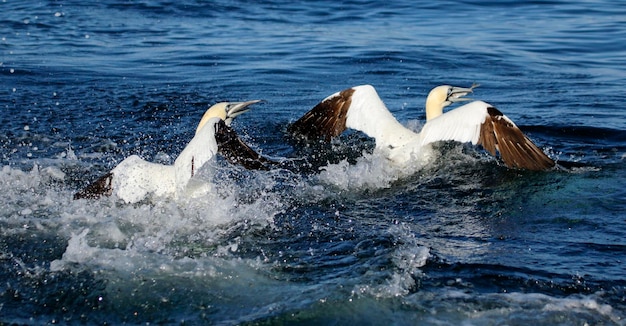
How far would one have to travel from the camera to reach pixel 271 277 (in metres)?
5.21

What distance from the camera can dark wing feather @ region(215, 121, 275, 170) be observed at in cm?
623

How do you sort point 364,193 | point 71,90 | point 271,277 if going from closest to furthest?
point 271,277
point 364,193
point 71,90

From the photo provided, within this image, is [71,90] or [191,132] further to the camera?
[71,90]

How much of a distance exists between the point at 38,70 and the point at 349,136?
16.7 ft

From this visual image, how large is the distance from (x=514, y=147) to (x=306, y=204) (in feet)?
6.52

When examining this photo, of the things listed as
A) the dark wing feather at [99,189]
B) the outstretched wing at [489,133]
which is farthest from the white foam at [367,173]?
the dark wing feather at [99,189]

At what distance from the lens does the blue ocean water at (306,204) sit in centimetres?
486

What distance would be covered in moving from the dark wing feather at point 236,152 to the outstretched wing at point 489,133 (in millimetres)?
1708

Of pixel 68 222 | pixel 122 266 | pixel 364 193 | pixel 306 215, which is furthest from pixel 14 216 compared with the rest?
pixel 364 193

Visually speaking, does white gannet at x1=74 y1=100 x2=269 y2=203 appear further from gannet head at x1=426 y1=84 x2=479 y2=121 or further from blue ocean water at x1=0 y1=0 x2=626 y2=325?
gannet head at x1=426 y1=84 x2=479 y2=121

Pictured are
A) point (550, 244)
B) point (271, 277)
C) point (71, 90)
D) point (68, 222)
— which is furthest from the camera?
point (71, 90)

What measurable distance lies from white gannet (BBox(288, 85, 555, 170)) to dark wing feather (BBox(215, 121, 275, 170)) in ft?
5.59

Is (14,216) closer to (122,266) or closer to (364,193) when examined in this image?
(122,266)

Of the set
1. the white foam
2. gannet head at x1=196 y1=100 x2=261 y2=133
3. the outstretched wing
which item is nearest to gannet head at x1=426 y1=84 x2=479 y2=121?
the white foam
